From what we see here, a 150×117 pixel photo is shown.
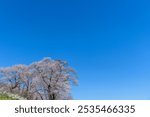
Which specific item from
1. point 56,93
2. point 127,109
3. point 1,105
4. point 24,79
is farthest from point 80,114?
point 24,79

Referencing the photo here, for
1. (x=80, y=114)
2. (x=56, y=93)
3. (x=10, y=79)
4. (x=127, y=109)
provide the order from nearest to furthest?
(x=80, y=114) < (x=127, y=109) < (x=56, y=93) < (x=10, y=79)

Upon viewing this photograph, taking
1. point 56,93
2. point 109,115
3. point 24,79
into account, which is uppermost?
point 24,79

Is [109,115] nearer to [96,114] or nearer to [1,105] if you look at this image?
[96,114]

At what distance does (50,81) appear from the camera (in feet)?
187

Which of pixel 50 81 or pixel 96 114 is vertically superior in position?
pixel 50 81

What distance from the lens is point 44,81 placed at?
57.2 meters

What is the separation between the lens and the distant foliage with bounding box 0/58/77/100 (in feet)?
186

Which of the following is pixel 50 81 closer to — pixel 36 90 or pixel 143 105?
pixel 36 90

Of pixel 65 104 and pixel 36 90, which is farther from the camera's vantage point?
pixel 36 90

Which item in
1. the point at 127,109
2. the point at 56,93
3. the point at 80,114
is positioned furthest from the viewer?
the point at 56,93

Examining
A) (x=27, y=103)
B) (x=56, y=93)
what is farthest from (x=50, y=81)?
(x=27, y=103)

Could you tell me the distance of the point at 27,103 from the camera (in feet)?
21.0

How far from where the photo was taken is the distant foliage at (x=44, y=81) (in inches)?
2232

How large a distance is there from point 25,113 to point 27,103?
0.35 m
